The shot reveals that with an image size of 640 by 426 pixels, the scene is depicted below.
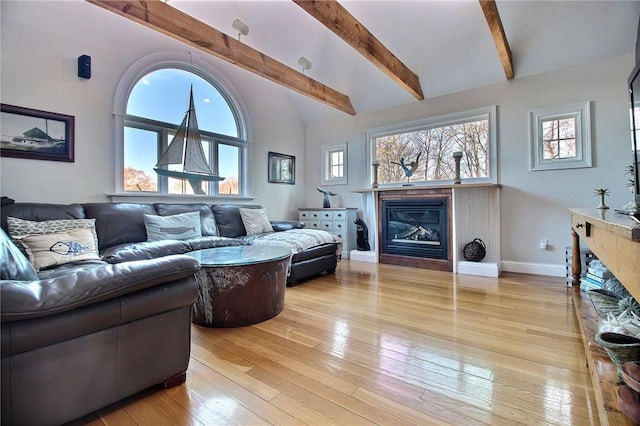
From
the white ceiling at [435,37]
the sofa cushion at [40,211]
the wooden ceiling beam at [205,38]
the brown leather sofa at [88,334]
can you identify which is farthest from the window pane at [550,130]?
the sofa cushion at [40,211]

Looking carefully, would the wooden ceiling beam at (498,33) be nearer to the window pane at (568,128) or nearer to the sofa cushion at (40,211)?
the window pane at (568,128)

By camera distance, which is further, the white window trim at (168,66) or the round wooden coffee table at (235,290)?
the white window trim at (168,66)

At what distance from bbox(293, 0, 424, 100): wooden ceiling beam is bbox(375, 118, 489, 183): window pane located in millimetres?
674

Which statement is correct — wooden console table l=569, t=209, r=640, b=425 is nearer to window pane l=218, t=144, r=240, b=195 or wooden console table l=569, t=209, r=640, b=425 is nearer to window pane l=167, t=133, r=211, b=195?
window pane l=167, t=133, r=211, b=195

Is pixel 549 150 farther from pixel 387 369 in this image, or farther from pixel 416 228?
pixel 387 369

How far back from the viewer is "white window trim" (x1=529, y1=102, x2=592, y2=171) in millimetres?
3326

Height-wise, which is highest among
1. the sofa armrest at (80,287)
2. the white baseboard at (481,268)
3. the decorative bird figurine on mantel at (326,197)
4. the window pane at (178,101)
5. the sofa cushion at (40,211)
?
the window pane at (178,101)

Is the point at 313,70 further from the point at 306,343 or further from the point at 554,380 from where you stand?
the point at 554,380

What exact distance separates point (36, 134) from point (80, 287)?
283 centimetres

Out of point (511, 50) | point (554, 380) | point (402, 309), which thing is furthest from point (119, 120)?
point (511, 50)

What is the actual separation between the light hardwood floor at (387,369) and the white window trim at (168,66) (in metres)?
2.51

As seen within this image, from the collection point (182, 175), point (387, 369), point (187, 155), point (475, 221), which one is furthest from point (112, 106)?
point (475, 221)

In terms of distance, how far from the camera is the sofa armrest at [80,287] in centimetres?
95

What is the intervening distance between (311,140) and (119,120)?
3294 mm
